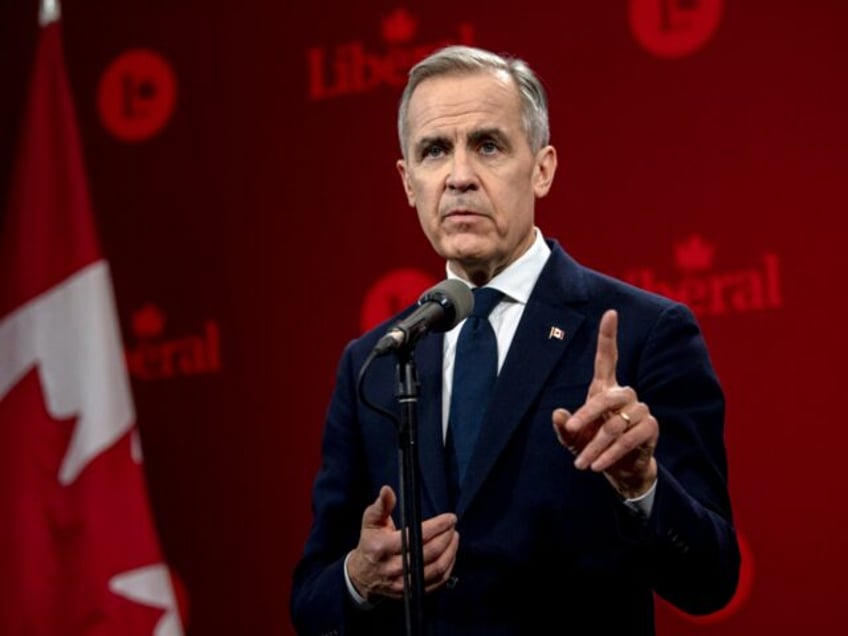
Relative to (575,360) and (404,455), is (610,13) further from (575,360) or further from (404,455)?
(404,455)

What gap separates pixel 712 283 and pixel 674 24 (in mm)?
651

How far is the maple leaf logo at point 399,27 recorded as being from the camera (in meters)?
3.50

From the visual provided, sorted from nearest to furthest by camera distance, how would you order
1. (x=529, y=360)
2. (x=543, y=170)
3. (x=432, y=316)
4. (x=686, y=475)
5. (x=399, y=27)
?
(x=432, y=316) → (x=686, y=475) → (x=529, y=360) → (x=543, y=170) → (x=399, y=27)

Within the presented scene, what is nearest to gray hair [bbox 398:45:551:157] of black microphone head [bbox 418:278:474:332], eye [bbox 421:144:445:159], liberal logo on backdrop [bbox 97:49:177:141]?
eye [bbox 421:144:445:159]

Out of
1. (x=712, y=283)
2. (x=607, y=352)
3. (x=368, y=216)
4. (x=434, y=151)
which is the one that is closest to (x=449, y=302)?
(x=607, y=352)

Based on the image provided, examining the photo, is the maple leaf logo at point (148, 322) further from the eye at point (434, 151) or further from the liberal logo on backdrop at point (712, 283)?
the eye at point (434, 151)

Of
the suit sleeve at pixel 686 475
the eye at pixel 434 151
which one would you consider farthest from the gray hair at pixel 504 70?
the suit sleeve at pixel 686 475

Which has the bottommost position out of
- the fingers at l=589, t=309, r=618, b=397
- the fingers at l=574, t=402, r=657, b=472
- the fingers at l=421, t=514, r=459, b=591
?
the fingers at l=421, t=514, r=459, b=591

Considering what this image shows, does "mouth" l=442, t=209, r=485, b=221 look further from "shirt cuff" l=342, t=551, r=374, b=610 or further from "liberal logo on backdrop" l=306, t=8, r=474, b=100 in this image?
"liberal logo on backdrop" l=306, t=8, r=474, b=100

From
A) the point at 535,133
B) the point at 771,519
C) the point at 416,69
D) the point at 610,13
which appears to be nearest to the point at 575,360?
the point at 535,133

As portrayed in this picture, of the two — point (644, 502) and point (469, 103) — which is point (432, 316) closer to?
point (644, 502)

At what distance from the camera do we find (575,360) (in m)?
2.04

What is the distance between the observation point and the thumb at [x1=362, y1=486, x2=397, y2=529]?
5.84 feet

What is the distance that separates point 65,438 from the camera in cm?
330
